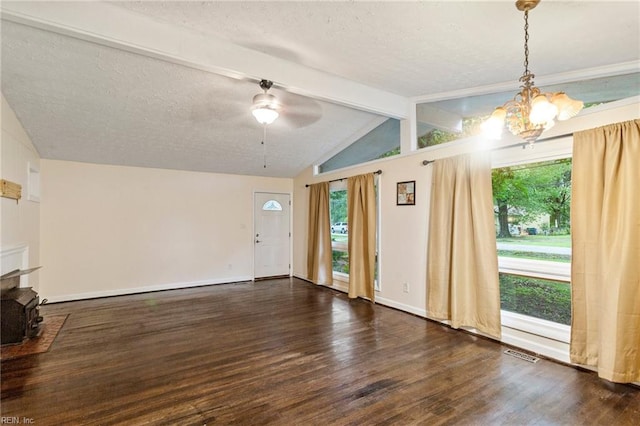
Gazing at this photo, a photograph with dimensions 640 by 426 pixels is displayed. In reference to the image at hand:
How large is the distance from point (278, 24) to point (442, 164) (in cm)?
254

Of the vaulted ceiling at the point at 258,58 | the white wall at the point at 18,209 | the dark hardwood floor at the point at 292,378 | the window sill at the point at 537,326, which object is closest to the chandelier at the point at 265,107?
the vaulted ceiling at the point at 258,58

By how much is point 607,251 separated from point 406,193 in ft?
7.55

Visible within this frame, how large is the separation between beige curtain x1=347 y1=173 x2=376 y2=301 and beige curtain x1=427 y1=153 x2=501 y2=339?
1103mm

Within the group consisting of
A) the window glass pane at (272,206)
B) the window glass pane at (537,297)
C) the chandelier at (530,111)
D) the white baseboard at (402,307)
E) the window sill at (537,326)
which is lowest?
the white baseboard at (402,307)

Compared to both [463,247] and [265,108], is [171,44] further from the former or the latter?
[463,247]

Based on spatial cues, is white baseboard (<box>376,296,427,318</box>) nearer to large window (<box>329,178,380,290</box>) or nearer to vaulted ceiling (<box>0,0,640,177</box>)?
large window (<box>329,178,380,290</box>)

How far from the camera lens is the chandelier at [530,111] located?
5.91 feet

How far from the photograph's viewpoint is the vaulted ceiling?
218 centimetres

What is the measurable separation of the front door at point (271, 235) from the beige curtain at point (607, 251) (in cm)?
544

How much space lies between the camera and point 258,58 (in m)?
2.95

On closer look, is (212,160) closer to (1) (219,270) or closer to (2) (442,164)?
(1) (219,270)

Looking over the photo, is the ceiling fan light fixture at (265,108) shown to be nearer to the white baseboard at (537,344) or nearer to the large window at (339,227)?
the large window at (339,227)

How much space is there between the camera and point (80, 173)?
5.07 m

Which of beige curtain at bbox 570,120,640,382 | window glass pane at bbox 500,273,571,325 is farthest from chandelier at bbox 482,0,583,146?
window glass pane at bbox 500,273,571,325
